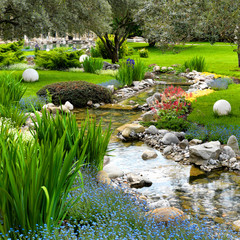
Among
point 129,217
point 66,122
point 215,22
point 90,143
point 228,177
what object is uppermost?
point 215,22

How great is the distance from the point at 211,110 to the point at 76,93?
196 inches

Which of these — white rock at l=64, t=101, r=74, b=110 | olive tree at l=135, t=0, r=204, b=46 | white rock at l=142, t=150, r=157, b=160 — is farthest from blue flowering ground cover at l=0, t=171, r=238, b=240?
white rock at l=64, t=101, r=74, b=110

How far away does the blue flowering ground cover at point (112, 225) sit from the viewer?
3480mm

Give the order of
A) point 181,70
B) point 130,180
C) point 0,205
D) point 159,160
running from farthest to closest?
point 181,70, point 159,160, point 130,180, point 0,205

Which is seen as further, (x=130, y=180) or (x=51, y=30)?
(x=51, y=30)

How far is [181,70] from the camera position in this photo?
24.0 m

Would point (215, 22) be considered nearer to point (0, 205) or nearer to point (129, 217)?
point (129, 217)

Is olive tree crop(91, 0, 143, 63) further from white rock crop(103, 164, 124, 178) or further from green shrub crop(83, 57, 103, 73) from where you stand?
white rock crop(103, 164, 124, 178)

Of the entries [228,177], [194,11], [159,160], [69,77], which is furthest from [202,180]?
[69,77]

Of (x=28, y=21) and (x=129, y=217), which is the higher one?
(x=28, y=21)

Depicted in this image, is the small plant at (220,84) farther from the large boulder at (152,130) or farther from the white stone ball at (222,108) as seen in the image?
the large boulder at (152,130)

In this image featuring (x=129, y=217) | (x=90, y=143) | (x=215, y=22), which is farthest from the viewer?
(x=215, y=22)

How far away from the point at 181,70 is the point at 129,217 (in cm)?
2070

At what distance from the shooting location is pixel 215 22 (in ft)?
32.2
